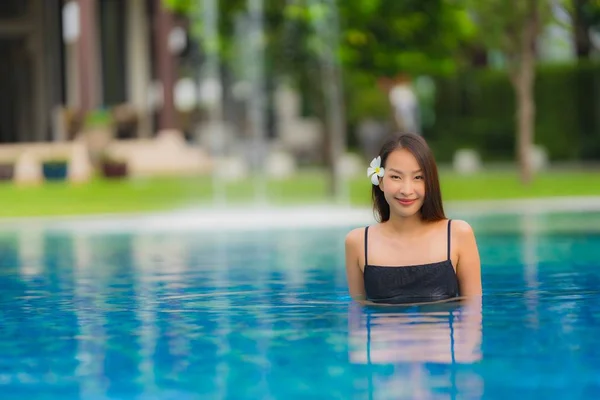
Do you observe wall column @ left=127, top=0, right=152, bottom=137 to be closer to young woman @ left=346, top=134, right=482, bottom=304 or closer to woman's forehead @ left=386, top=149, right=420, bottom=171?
young woman @ left=346, top=134, right=482, bottom=304

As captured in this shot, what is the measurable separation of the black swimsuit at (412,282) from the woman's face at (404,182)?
523mm

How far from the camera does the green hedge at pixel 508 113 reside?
45.6 m

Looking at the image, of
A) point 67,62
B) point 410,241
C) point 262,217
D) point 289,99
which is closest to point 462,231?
point 410,241

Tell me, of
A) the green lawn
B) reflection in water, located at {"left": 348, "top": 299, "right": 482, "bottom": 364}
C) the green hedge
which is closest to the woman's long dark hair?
reflection in water, located at {"left": 348, "top": 299, "right": 482, "bottom": 364}

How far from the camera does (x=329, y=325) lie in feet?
31.1

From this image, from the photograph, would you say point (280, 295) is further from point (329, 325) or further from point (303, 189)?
point (303, 189)

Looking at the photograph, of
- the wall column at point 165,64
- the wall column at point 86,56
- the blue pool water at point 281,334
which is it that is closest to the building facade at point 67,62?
the wall column at point 165,64

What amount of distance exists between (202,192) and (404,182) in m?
27.2

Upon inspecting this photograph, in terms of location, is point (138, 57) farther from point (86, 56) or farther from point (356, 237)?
point (356, 237)

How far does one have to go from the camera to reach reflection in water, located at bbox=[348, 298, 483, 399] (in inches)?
271

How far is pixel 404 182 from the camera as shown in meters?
8.34

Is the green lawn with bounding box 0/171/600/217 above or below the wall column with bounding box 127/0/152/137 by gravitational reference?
below

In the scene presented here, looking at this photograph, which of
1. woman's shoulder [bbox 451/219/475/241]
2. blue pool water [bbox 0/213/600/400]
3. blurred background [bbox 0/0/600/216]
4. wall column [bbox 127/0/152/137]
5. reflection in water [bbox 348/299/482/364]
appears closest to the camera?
blue pool water [bbox 0/213/600/400]

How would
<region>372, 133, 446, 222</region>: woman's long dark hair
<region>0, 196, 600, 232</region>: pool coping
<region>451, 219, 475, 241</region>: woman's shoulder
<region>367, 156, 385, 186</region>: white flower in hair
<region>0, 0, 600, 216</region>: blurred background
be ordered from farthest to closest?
1. <region>0, 0, 600, 216</region>: blurred background
2. <region>0, 196, 600, 232</region>: pool coping
3. <region>451, 219, 475, 241</region>: woman's shoulder
4. <region>367, 156, 385, 186</region>: white flower in hair
5. <region>372, 133, 446, 222</region>: woman's long dark hair
